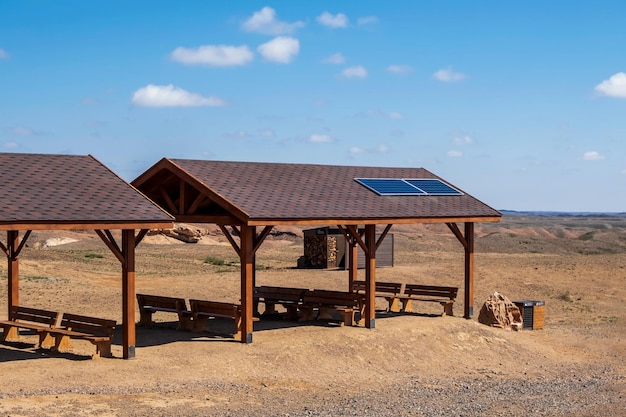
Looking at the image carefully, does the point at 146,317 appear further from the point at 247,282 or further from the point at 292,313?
the point at 247,282

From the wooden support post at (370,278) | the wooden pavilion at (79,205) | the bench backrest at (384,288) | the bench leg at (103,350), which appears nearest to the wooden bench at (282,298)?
the wooden support post at (370,278)

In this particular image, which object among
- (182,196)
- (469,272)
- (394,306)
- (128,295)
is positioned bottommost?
(394,306)

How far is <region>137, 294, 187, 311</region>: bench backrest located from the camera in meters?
19.2

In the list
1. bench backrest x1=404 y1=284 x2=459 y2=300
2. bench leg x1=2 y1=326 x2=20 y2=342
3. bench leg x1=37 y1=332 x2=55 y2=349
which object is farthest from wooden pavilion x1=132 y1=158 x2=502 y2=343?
bench leg x1=2 y1=326 x2=20 y2=342

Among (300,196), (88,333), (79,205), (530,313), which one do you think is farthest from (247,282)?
(530,313)

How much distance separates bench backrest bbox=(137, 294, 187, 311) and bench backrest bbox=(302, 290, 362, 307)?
3.12 meters

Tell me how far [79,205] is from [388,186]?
8.83 metres

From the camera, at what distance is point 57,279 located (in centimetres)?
3094

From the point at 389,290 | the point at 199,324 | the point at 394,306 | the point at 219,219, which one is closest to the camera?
the point at 219,219

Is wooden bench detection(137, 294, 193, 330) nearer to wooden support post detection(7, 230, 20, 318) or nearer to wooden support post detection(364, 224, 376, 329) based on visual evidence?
wooden support post detection(7, 230, 20, 318)

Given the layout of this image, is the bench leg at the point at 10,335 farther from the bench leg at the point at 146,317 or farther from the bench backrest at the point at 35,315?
the bench leg at the point at 146,317

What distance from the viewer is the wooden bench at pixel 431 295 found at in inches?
859

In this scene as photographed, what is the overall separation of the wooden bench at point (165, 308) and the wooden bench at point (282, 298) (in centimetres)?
239

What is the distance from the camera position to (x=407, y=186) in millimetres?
22406
